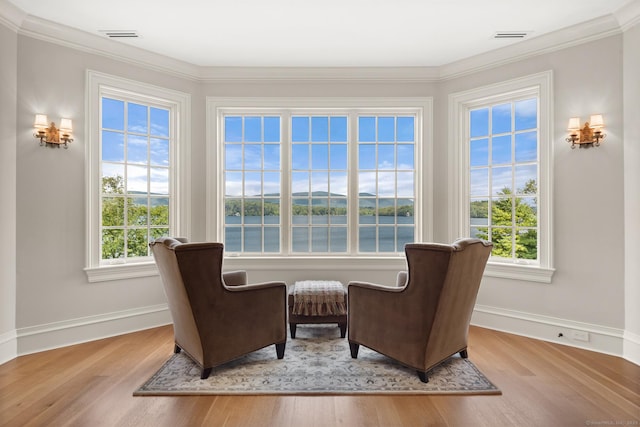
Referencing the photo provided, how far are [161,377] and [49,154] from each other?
2.25m

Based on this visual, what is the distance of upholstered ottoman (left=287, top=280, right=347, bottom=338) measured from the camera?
3.06 meters

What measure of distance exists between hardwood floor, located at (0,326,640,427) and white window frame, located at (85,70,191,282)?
0.93 meters

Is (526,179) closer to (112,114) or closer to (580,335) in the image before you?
(580,335)

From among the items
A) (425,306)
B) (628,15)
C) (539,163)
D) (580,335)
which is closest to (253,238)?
(425,306)

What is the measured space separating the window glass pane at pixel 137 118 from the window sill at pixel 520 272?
160 inches

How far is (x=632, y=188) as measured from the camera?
2.73 metres

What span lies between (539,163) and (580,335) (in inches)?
64.9

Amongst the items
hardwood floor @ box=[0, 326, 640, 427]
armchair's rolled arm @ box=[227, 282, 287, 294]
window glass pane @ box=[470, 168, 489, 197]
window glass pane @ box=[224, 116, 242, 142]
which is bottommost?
hardwood floor @ box=[0, 326, 640, 427]

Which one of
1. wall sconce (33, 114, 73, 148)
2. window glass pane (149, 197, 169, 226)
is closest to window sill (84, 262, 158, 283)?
window glass pane (149, 197, 169, 226)

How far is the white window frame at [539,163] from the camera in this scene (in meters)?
3.15

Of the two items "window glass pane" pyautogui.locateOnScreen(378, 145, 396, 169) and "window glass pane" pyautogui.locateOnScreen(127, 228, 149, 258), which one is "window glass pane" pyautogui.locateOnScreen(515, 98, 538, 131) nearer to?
"window glass pane" pyautogui.locateOnScreen(378, 145, 396, 169)

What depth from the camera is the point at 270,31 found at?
10.0 feet

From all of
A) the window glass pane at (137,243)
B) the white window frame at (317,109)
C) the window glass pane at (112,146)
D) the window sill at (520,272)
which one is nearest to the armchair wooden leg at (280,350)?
the white window frame at (317,109)

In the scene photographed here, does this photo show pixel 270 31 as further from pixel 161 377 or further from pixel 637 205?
pixel 637 205
